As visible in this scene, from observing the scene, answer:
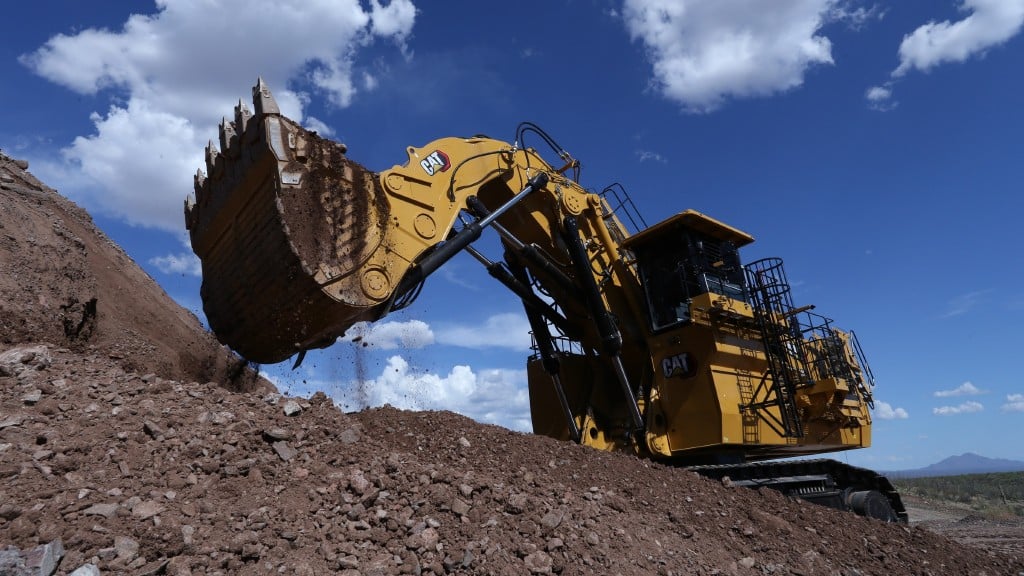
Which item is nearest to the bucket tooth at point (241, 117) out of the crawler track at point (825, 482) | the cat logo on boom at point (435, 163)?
the cat logo on boom at point (435, 163)

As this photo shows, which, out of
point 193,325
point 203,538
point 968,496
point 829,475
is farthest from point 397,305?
point 968,496

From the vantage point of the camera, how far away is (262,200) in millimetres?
5816

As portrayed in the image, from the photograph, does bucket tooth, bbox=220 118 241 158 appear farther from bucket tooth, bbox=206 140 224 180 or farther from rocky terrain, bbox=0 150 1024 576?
rocky terrain, bbox=0 150 1024 576

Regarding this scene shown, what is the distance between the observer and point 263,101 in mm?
5789

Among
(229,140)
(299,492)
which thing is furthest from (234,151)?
(299,492)

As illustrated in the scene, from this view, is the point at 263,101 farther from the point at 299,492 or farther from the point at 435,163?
the point at 299,492

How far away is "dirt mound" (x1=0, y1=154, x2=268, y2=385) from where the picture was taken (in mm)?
6371

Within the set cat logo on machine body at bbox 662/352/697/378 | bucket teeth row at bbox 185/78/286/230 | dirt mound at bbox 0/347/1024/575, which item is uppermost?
bucket teeth row at bbox 185/78/286/230

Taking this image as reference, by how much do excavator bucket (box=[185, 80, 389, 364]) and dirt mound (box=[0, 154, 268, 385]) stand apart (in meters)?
1.43

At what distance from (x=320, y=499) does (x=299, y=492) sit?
0.54 ft

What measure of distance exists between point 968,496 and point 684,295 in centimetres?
2655

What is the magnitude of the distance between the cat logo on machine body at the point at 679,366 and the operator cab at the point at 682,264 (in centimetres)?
41

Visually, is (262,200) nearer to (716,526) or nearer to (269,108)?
(269,108)

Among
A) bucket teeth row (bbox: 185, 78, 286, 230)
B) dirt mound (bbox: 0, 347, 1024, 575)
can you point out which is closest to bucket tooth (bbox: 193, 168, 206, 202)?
bucket teeth row (bbox: 185, 78, 286, 230)
